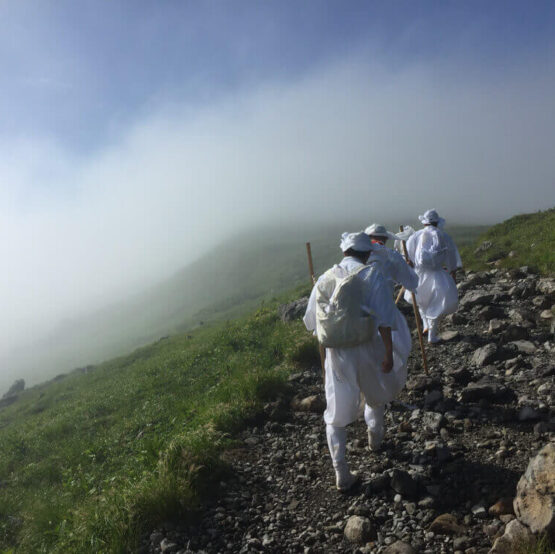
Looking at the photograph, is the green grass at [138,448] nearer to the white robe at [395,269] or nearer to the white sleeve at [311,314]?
the white sleeve at [311,314]

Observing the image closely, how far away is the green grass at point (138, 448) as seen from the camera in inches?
220

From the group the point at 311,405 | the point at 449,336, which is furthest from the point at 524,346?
the point at 311,405

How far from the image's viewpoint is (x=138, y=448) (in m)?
9.92

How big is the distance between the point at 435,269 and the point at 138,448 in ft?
26.7

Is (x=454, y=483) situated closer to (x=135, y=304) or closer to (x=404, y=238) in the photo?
(x=404, y=238)

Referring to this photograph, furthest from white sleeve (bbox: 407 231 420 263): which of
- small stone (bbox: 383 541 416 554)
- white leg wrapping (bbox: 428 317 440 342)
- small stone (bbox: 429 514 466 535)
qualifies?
small stone (bbox: 383 541 416 554)

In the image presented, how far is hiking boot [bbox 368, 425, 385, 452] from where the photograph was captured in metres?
6.49

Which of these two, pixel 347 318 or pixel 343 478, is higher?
pixel 347 318

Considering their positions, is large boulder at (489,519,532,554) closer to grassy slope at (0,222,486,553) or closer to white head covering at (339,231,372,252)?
white head covering at (339,231,372,252)

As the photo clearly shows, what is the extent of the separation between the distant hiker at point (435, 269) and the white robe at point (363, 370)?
6.00 m

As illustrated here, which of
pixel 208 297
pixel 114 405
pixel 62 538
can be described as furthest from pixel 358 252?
pixel 208 297

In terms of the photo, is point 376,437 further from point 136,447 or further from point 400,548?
point 136,447

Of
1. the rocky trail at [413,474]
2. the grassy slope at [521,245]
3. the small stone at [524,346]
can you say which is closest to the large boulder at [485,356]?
the rocky trail at [413,474]

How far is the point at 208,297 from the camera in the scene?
103438mm
